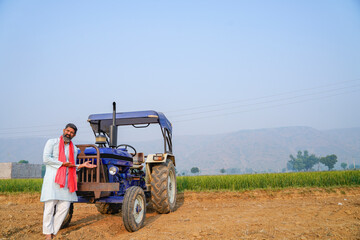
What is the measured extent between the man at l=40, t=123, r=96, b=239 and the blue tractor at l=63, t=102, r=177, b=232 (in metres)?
0.34

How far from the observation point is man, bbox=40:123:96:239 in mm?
3893

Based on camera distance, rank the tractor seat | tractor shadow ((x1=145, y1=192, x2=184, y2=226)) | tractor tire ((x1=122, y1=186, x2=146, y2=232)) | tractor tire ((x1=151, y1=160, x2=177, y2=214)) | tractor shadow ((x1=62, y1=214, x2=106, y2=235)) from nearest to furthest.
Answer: tractor tire ((x1=122, y1=186, x2=146, y2=232))
tractor shadow ((x1=62, y1=214, x2=106, y2=235))
tractor shadow ((x1=145, y1=192, x2=184, y2=226))
tractor tire ((x1=151, y1=160, x2=177, y2=214))
the tractor seat

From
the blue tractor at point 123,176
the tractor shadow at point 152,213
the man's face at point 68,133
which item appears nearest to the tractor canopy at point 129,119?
the blue tractor at point 123,176

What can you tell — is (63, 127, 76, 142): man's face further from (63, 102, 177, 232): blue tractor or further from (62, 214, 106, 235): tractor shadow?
(62, 214, 106, 235): tractor shadow

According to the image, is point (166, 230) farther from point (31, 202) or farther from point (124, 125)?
point (31, 202)

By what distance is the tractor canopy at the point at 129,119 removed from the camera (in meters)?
6.36

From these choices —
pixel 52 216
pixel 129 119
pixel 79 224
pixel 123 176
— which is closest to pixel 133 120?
pixel 129 119

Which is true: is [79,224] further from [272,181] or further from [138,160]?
[272,181]

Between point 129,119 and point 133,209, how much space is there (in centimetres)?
294

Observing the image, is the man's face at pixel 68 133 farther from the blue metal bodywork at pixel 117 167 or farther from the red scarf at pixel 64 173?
the blue metal bodywork at pixel 117 167

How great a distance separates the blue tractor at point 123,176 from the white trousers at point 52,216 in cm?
37

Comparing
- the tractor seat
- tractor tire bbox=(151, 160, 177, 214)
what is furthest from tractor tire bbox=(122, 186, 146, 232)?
the tractor seat

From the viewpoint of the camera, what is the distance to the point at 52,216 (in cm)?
395

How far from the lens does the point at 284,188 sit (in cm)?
1050
